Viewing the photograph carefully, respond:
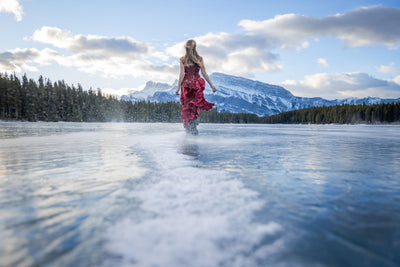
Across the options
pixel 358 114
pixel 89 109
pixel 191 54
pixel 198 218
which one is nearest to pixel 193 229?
pixel 198 218

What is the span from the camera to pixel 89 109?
97.2 meters

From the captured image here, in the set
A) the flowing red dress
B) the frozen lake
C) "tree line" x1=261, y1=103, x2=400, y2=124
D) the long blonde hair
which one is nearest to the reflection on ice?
the frozen lake

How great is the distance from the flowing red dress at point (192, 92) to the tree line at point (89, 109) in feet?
272

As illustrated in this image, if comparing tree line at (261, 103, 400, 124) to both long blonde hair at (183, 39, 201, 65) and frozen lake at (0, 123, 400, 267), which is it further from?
frozen lake at (0, 123, 400, 267)

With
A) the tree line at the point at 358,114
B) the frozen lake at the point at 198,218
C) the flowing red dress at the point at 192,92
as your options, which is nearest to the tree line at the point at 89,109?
the tree line at the point at 358,114

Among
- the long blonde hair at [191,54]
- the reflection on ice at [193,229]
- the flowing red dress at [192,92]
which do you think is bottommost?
the reflection on ice at [193,229]

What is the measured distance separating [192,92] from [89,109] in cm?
9824

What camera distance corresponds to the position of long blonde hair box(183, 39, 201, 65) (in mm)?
10844

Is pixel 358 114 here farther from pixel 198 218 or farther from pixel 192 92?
pixel 198 218

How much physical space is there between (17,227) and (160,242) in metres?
1.24

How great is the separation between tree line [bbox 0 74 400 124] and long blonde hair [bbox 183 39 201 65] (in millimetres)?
83303

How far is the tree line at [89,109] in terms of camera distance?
2933 inches

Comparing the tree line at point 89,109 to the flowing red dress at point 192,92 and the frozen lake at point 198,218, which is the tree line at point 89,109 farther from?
the frozen lake at point 198,218

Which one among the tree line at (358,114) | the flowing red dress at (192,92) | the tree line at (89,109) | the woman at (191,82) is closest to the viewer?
the woman at (191,82)
